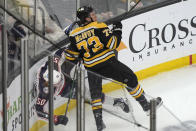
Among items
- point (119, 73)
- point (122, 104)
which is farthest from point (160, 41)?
point (122, 104)

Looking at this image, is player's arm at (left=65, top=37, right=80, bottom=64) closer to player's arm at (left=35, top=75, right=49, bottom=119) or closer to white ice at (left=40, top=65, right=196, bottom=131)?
white ice at (left=40, top=65, right=196, bottom=131)

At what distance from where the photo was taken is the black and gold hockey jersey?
12.8 feet

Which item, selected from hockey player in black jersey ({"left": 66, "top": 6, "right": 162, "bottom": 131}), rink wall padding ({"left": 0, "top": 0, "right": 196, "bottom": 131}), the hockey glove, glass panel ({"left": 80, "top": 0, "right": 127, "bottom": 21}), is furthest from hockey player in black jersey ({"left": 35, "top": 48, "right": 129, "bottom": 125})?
rink wall padding ({"left": 0, "top": 0, "right": 196, "bottom": 131})

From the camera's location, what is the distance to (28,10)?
3.65 meters

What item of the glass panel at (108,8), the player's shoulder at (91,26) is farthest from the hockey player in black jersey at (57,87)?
the glass panel at (108,8)

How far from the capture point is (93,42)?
155 inches

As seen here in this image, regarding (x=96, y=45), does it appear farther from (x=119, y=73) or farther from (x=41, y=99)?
(x=41, y=99)

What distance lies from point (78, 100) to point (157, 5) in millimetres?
2705

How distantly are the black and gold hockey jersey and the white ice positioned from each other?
0.58 meters

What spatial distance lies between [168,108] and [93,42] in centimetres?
95

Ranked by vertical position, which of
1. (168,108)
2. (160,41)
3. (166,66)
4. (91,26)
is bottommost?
(168,108)

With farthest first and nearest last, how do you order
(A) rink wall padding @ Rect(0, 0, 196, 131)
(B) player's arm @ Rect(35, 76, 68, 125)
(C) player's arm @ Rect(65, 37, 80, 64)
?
(A) rink wall padding @ Rect(0, 0, 196, 131), (C) player's arm @ Rect(65, 37, 80, 64), (B) player's arm @ Rect(35, 76, 68, 125)

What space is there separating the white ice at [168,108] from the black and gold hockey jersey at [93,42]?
0.58 meters

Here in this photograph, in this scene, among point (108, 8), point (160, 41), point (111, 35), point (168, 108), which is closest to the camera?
point (111, 35)
